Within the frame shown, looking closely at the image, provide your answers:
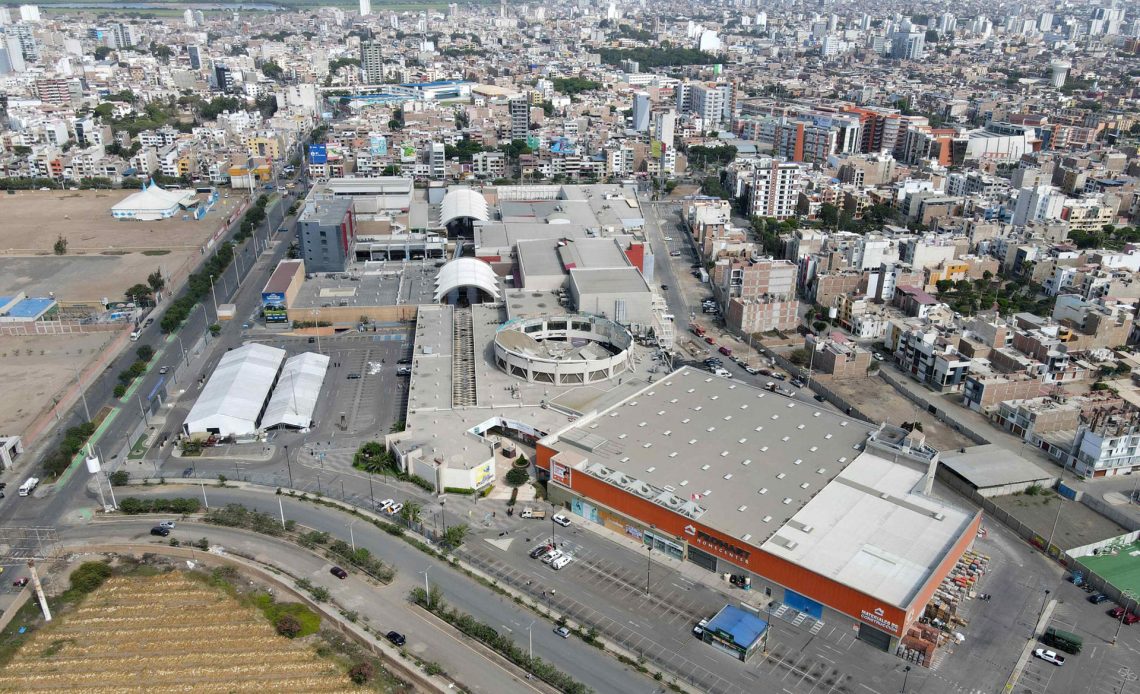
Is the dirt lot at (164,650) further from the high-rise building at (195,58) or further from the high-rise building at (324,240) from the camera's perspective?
the high-rise building at (195,58)

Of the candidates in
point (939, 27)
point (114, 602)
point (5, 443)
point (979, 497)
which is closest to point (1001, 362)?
point (979, 497)

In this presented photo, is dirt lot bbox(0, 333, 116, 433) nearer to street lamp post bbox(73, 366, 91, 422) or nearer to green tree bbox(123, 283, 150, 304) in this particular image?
street lamp post bbox(73, 366, 91, 422)

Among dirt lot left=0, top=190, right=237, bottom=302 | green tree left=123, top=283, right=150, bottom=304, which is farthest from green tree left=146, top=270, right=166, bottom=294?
dirt lot left=0, top=190, right=237, bottom=302

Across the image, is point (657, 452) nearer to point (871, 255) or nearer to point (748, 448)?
point (748, 448)

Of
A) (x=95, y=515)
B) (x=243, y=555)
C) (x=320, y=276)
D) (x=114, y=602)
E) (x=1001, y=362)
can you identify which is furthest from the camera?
(x=320, y=276)

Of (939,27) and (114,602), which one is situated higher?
(939,27)

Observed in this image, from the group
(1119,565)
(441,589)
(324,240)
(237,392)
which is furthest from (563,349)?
(1119,565)
